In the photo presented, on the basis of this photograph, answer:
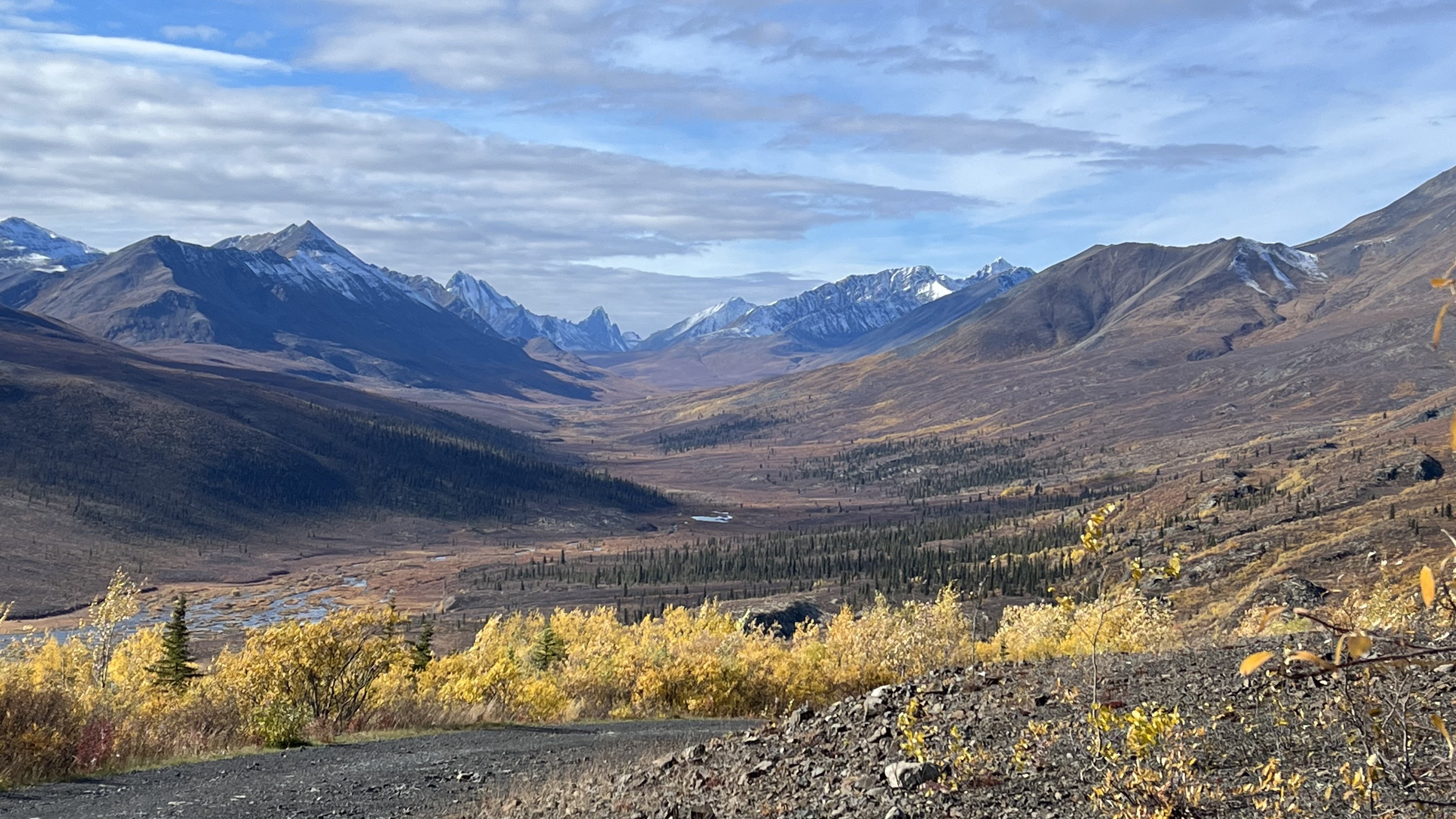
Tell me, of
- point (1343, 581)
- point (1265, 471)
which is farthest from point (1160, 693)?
point (1265, 471)

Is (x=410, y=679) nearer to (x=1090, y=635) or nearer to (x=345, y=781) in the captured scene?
(x=345, y=781)

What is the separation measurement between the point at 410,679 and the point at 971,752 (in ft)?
71.1

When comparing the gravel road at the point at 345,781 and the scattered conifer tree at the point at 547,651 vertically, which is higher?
the gravel road at the point at 345,781

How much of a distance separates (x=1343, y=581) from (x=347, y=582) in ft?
410

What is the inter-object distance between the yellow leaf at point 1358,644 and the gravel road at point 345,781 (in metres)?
12.7

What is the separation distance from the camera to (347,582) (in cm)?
14200

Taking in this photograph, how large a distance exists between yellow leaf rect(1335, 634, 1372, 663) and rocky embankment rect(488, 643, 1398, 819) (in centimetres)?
426

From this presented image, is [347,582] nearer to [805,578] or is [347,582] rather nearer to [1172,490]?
[805,578]

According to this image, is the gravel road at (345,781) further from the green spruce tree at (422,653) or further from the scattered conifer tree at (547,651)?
the scattered conifer tree at (547,651)

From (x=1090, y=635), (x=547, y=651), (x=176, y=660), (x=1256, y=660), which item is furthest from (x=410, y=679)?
(x=1256, y=660)

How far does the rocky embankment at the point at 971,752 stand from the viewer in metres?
10.6

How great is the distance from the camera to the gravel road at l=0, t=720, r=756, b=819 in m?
14.2

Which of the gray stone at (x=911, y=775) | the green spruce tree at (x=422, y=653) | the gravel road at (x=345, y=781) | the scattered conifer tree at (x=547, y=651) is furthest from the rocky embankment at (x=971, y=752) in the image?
the scattered conifer tree at (x=547, y=651)

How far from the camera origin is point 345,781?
16.2m
